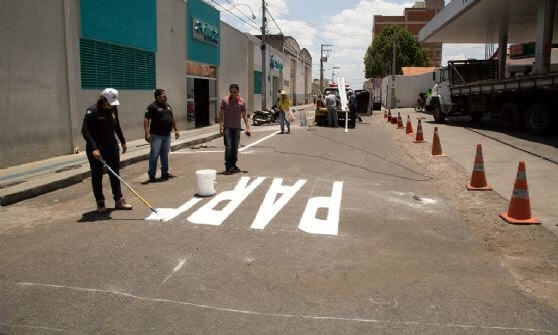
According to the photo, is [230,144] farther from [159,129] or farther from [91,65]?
[91,65]

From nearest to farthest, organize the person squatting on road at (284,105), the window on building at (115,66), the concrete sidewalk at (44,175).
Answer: the concrete sidewalk at (44,175) < the window on building at (115,66) < the person squatting on road at (284,105)

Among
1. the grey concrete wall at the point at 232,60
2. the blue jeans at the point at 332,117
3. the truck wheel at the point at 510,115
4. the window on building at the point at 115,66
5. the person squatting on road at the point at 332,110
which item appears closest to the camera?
the window on building at the point at 115,66

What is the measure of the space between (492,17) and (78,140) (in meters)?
22.8

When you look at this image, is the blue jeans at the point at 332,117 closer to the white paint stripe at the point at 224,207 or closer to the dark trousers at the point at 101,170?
the white paint stripe at the point at 224,207

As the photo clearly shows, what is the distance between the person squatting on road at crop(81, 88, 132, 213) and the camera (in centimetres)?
654

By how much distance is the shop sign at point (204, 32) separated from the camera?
22969mm

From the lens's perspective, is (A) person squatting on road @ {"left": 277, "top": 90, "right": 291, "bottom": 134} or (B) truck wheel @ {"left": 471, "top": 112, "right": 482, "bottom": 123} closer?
(A) person squatting on road @ {"left": 277, "top": 90, "right": 291, "bottom": 134}

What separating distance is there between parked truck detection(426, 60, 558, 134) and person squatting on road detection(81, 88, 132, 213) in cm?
1413

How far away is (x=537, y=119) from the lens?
1753cm

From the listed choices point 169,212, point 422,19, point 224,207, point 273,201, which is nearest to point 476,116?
point 273,201

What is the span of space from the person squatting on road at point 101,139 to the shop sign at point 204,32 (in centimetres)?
1702

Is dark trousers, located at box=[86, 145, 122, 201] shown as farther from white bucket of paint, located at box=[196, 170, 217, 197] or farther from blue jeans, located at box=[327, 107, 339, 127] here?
blue jeans, located at box=[327, 107, 339, 127]

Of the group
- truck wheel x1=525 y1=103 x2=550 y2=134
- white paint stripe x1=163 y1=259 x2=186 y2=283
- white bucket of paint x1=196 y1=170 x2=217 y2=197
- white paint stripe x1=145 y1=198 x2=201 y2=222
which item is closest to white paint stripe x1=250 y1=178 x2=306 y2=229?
white bucket of paint x1=196 y1=170 x2=217 y2=197

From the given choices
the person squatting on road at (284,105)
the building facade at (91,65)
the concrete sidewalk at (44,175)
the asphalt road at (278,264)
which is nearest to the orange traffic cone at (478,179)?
the asphalt road at (278,264)
